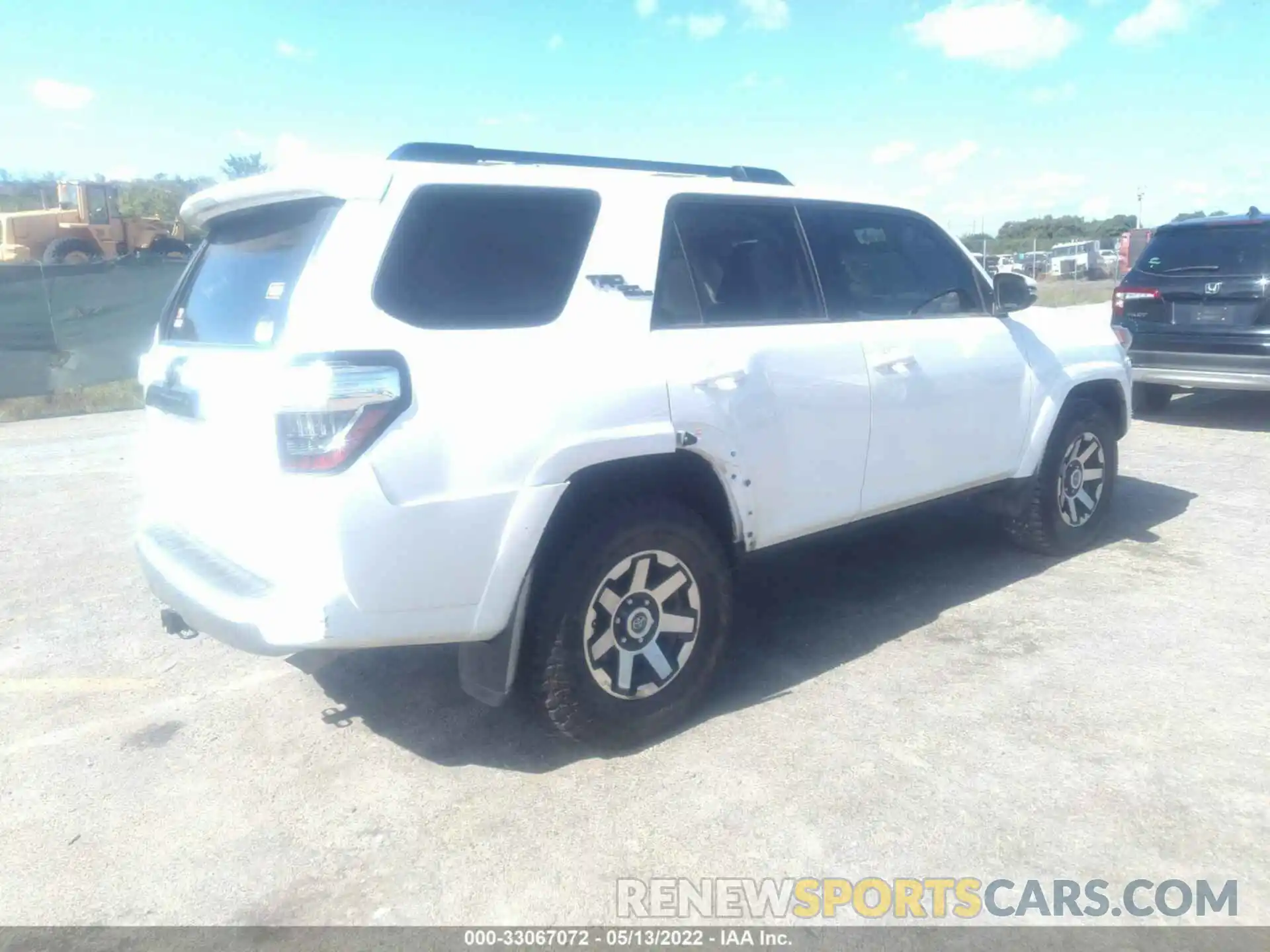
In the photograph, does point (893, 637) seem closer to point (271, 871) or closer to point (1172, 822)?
point (1172, 822)

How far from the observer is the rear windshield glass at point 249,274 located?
296cm

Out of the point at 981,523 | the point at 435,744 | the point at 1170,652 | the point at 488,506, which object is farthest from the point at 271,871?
the point at 981,523

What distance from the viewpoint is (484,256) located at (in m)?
3.08

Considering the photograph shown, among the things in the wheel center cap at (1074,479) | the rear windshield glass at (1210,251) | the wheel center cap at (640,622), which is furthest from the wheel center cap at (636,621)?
the rear windshield glass at (1210,251)

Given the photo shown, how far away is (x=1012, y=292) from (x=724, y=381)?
2.07 m

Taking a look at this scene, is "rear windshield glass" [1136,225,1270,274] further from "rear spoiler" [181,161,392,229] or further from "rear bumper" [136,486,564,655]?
"rear spoiler" [181,161,392,229]

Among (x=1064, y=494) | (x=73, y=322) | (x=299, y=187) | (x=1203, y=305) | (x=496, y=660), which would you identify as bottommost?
(x=73, y=322)

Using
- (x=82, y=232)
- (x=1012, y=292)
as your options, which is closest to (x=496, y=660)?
(x=1012, y=292)

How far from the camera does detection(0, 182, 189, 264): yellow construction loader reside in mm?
23562

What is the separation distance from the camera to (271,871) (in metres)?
2.83

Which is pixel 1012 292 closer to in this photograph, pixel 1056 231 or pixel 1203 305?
pixel 1203 305

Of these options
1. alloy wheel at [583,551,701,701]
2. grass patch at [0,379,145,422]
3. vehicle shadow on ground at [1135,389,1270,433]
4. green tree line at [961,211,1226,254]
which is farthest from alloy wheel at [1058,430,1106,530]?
green tree line at [961,211,1226,254]

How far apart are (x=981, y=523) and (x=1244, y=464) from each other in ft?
9.43

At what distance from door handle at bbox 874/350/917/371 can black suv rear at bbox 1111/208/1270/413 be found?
5.43 m
